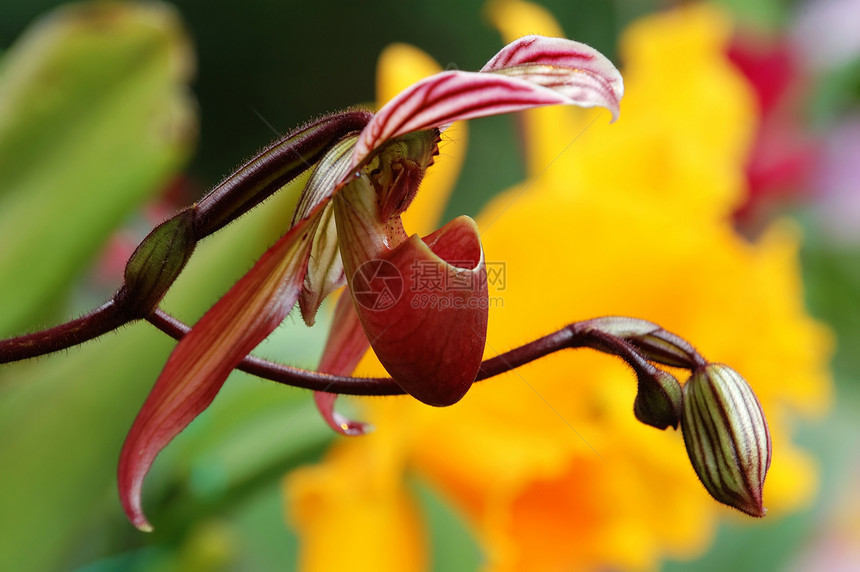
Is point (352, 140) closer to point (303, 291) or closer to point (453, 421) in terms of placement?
point (303, 291)

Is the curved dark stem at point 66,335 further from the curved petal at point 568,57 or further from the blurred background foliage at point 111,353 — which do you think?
the blurred background foliage at point 111,353

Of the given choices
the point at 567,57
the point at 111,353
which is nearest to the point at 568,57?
the point at 567,57

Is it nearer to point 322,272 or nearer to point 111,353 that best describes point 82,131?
point 111,353

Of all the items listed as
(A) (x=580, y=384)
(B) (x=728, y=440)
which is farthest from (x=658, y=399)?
(A) (x=580, y=384)

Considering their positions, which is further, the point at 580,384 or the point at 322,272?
the point at 580,384

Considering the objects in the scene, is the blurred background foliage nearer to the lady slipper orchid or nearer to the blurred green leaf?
the blurred green leaf

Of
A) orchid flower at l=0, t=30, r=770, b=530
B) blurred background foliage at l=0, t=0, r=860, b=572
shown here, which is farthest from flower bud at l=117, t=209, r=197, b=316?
blurred background foliage at l=0, t=0, r=860, b=572

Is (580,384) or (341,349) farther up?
(341,349)
